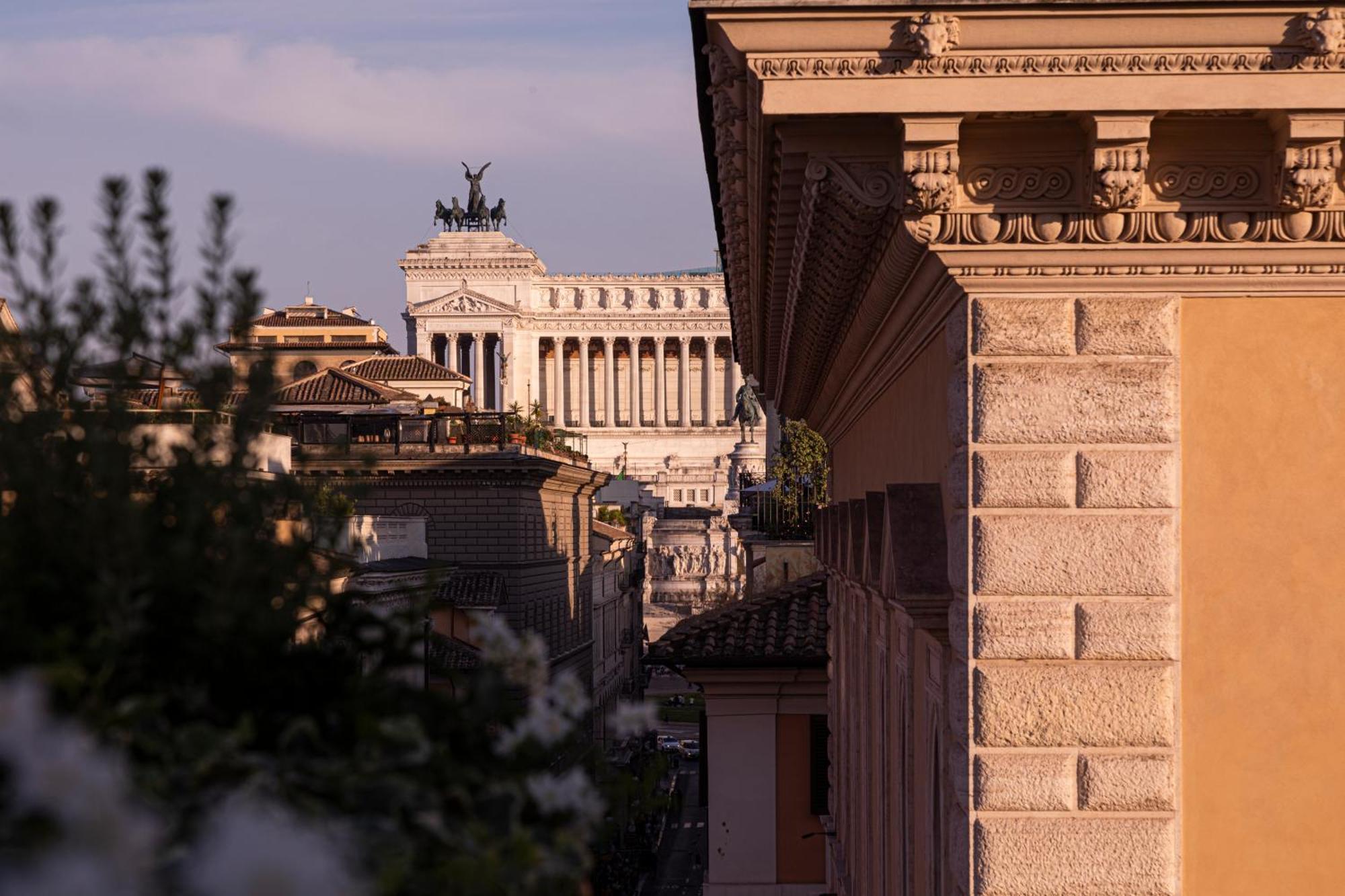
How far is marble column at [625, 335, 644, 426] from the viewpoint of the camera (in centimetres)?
13238

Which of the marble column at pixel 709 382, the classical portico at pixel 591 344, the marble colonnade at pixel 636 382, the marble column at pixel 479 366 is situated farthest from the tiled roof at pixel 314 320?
the marble column at pixel 709 382


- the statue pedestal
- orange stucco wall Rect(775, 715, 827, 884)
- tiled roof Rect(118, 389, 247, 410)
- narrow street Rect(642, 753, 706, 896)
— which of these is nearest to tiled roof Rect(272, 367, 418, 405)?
narrow street Rect(642, 753, 706, 896)

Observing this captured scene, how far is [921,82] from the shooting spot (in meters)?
5.78

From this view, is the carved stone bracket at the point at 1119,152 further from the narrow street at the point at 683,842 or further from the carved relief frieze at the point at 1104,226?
the narrow street at the point at 683,842

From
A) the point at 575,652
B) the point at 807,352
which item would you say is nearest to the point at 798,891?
the point at 807,352

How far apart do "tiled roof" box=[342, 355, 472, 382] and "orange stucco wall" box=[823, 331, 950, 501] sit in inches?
2008

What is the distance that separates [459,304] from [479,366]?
5596 mm

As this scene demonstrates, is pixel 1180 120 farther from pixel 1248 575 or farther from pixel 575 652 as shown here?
pixel 575 652

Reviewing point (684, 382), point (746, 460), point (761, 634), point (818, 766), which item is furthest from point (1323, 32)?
point (684, 382)

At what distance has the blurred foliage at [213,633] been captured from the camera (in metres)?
2.21

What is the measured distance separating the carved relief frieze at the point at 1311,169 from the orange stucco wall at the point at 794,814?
16809 mm

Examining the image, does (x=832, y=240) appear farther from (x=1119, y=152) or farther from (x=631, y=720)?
(x=631, y=720)

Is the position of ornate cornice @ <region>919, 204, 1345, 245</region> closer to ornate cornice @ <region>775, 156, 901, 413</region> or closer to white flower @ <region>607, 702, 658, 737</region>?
ornate cornice @ <region>775, 156, 901, 413</region>

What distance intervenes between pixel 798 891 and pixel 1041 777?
53.6 ft
